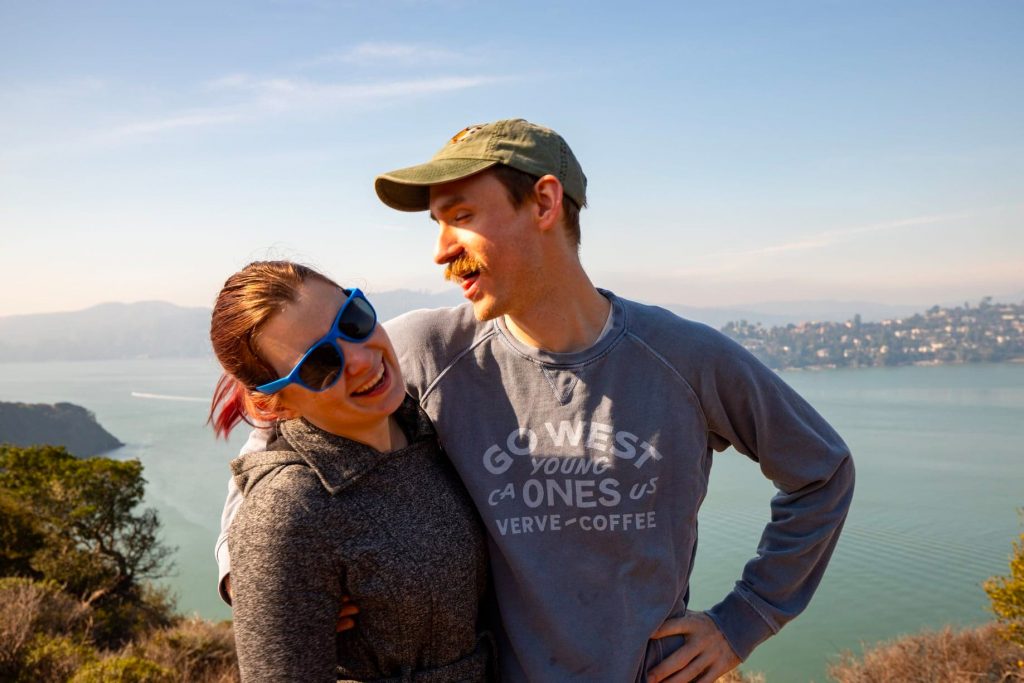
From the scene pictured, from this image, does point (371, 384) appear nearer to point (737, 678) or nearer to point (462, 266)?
point (462, 266)

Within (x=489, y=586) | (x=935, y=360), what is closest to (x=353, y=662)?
(x=489, y=586)

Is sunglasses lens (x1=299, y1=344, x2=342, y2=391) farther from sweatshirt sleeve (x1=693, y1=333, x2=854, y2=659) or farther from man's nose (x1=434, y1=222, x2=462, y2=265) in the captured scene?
sweatshirt sleeve (x1=693, y1=333, x2=854, y2=659)

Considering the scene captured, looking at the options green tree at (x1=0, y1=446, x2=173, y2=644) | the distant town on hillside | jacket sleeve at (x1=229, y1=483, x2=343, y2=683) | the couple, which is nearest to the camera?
jacket sleeve at (x1=229, y1=483, x2=343, y2=683)

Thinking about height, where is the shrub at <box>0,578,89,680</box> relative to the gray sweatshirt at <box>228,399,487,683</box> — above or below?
below

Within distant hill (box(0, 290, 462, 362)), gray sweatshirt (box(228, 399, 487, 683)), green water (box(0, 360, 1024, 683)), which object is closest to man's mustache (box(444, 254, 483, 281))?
gray sweatshirt (box(228, 399, 487, 683))

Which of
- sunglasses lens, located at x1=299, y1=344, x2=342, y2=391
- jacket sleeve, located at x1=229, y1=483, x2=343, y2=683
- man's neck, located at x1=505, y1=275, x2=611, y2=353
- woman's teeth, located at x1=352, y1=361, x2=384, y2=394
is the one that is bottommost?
jacket sleeve, located at x1=229, y1=483, x2=343, y2=683

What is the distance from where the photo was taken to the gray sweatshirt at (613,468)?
6.01ft

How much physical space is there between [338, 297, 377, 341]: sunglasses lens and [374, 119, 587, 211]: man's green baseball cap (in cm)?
38

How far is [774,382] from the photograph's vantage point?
196 centimetres

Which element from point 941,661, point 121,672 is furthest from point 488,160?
point 941,661

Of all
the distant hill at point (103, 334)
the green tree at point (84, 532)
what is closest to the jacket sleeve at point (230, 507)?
the green tree at point (84, 532)

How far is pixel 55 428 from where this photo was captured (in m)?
40.4

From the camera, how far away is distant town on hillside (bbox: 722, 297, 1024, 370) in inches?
3098

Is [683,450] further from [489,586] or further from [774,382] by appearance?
[489,586]
